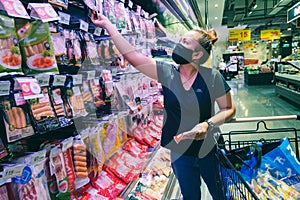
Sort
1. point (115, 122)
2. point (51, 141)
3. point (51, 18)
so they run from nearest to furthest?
point (51, 18), point (51, 141), point (115, 122)

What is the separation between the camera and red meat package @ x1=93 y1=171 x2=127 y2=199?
Result: 1554 mm

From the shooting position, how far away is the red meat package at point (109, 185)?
61.2 inches

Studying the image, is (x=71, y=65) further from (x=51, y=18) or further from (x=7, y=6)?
(x=7, y=6)

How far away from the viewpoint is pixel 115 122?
184cm

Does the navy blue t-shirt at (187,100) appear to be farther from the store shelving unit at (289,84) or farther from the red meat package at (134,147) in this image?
the store shelving unit at (289,84)

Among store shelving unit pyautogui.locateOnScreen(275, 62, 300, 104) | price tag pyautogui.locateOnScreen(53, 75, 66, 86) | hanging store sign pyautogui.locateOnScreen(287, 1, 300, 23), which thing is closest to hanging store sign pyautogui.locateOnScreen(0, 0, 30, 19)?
price tag pyautogui.locateOnScreen(53, 75, 66, 86)

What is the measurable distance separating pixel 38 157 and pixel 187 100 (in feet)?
2.80

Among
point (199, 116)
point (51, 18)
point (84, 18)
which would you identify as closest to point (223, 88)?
point (199, 116)

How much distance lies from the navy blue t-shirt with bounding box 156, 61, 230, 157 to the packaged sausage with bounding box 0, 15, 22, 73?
0.85 meters

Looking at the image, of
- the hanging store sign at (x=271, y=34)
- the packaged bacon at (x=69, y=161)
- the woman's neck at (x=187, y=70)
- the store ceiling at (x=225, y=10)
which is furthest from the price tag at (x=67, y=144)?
the hanging store sign at (x=271, y=34)

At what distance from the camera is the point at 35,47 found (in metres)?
1.02

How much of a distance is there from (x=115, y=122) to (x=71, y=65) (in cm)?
63

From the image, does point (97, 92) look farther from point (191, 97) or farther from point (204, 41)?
point (204, 41)

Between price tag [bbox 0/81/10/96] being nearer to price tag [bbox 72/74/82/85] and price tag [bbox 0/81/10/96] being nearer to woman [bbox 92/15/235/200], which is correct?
price tag [bbox 72/74/82/85]
